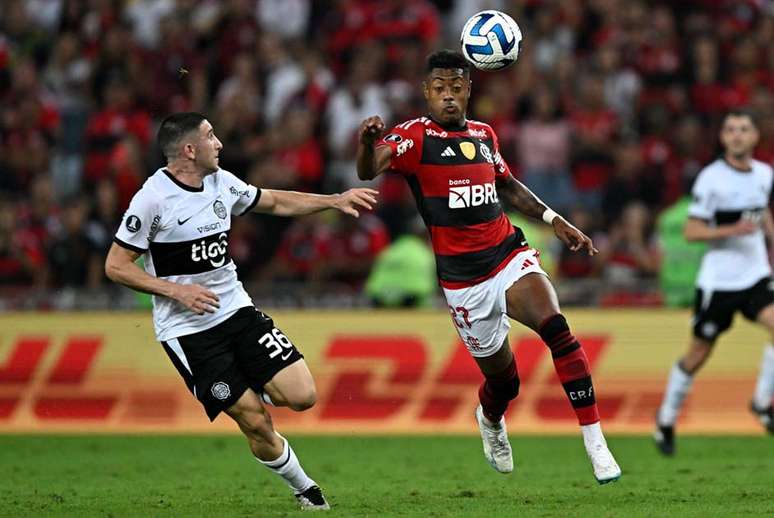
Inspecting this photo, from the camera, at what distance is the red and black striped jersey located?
977 centimetres

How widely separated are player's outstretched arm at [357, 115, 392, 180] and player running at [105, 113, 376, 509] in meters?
0.19

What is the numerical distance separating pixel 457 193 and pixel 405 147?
49 cm

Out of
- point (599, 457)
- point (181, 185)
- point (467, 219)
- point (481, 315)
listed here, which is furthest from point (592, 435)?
point (181, 185)

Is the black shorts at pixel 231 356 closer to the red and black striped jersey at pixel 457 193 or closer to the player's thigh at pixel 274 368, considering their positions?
the player's thigh at pixel 274 368

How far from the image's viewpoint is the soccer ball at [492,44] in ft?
31.9

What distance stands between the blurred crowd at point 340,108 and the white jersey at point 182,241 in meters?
7.49

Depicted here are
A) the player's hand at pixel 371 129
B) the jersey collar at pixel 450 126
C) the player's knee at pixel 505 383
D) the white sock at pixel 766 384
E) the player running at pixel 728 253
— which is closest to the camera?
the player's hand at pixel 371 129

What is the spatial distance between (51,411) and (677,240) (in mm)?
7521

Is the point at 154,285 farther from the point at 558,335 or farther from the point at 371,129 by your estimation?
the point at 558,335

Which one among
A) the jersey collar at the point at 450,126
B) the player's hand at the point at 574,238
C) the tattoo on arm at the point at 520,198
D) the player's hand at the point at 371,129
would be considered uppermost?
the player's hand at the point at 371,129

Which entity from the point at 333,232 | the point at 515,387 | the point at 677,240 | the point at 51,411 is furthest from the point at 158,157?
the point at 515,387

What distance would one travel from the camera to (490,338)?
10.0 meters

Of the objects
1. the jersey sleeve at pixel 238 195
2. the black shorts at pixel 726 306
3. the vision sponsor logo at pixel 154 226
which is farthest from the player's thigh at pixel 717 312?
the vision sponsor logo at pixel 154 226

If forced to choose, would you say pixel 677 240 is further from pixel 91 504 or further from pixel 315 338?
pixel 91 504
